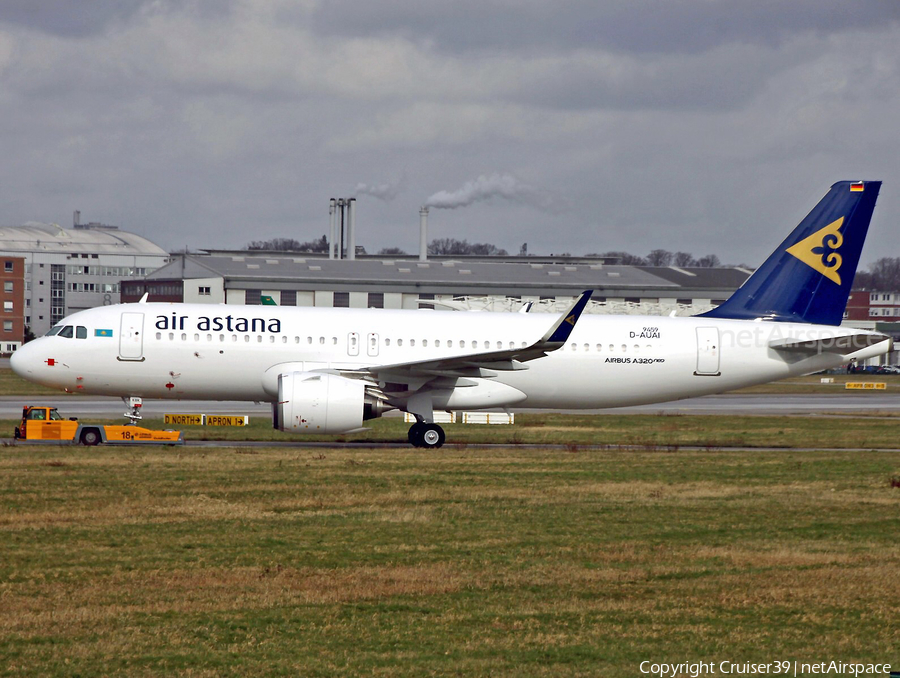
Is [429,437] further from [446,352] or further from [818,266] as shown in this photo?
[818,266]

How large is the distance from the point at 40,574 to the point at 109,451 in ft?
45.6

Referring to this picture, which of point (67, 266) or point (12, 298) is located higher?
point (67, 266)

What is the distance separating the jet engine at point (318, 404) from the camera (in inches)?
1090

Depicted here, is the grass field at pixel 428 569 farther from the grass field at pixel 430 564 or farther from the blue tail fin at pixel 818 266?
the blue tail fin at pixel 818 266

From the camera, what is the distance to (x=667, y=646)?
10562 millimetres

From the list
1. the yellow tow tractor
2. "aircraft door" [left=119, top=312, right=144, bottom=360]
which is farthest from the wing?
"aircraft door" [left=119, top=312, right=144, bottom=360]

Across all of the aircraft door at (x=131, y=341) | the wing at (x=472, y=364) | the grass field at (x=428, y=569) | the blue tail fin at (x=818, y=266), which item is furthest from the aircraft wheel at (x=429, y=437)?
the blue tail fin at (x=818, y=266)

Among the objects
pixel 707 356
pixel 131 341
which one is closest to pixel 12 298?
pixel 131 341

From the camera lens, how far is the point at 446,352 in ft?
100

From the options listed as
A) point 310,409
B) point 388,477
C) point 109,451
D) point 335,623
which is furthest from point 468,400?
point 335,623

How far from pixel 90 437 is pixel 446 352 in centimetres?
1008

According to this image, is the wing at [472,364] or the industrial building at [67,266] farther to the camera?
the industrial building at [67,266]

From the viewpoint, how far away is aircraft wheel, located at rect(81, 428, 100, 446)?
1141 inches

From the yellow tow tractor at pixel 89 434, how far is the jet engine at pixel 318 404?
12.7ft
